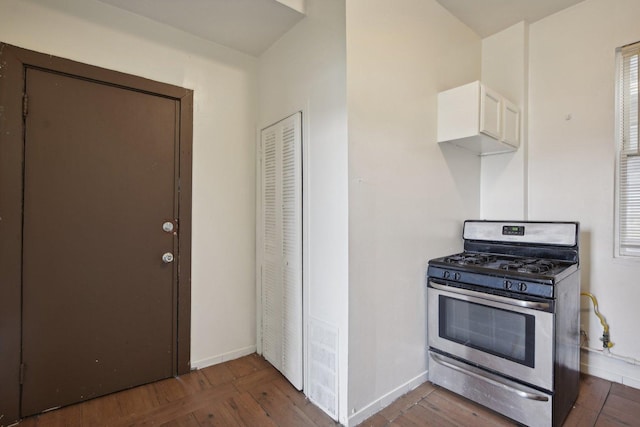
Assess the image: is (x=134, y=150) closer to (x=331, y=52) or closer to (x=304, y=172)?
(x=304, y=172)

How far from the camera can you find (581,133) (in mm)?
2412

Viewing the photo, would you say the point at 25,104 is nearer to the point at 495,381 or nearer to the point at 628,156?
the point at 495,381

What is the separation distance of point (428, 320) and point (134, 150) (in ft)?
7.90

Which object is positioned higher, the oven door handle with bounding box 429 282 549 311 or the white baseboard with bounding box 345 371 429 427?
the oven door handle with bounding box 429 282 549 311

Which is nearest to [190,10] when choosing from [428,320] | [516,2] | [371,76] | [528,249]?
[371,76]

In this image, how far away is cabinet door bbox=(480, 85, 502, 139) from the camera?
2184mm

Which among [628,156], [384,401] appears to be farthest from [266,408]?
[628,156]

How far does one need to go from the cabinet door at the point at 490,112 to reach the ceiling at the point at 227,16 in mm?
1402

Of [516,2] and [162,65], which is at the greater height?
[516,2]

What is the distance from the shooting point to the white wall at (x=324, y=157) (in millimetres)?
1852

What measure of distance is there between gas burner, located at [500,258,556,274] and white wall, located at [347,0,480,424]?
51cm

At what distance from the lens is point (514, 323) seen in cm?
186

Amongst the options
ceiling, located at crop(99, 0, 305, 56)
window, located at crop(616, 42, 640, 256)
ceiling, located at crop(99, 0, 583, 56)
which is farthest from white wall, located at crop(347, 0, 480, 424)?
window, located at crop(616, 42, 640, 256)

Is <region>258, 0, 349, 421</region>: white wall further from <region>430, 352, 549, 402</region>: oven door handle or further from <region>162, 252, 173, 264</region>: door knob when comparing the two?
<region>162, 252, 173, 264</region>: door knob
